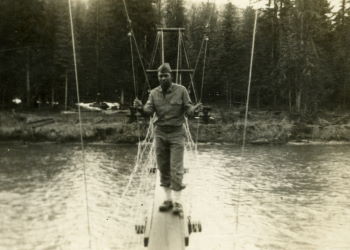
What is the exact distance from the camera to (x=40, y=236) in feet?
32.8

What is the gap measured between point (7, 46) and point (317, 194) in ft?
72.9

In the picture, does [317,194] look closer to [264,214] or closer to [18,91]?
[264,214]

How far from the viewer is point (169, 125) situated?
556 cm

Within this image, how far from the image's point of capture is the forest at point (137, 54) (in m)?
28.4

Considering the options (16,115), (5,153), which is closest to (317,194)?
(5,153)

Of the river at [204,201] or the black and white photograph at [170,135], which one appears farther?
the river at [204,201]

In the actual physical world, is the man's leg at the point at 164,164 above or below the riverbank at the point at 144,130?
above

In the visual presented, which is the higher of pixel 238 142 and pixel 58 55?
pixel 58 55

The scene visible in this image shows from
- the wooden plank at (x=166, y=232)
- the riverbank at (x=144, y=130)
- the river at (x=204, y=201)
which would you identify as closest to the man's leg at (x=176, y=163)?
the wooden plank at (x=166, y=232)

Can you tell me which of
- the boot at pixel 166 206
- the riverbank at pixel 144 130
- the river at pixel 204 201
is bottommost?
the river at pixel 204 201

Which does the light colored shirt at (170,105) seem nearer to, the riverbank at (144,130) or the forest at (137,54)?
the riverbank at (144,130)

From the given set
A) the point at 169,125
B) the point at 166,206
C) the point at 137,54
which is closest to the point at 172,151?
the point at 169,125

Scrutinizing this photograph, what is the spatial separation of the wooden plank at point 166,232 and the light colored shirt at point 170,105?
101 centimetres

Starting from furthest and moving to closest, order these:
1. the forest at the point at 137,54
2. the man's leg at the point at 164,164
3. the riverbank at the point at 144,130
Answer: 1. the forest at the point at 137,54
2. the riverbank at the point at 144,130
3. the man's leg at the point at 164,164
